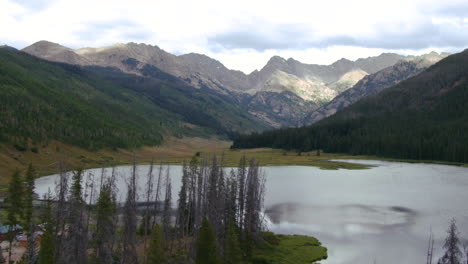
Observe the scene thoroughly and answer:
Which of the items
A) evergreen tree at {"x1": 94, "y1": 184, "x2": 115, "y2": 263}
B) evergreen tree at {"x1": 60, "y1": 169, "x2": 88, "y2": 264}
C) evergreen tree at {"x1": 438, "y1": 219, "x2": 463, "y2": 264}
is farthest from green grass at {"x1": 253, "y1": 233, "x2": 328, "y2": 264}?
evergreen tree at {"x1": 60, "y1": 169, "x2": 88, "y2": 264}

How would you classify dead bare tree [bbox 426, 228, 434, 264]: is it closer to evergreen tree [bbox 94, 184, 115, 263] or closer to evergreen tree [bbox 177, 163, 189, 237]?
evergreen tree [bbox 177, 163, 189, 237]

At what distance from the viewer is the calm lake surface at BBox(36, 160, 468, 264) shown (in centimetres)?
7331

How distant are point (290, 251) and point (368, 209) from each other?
41.3 meters

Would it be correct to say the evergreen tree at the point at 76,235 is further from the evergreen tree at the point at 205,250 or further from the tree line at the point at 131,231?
the evergreen tree at the point at 205,250

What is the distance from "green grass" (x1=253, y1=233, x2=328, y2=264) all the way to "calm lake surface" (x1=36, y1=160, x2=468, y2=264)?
265 centimetres

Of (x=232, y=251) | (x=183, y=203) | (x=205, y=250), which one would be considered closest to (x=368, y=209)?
(x=183, y=203)

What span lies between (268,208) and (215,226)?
35.6 metres

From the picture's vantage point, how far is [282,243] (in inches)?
2931

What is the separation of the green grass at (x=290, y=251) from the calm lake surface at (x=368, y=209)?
8.69 feet

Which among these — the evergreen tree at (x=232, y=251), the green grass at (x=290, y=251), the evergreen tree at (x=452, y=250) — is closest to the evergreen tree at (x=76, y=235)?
Answer: the evergreen tree at (x=232, y=251)

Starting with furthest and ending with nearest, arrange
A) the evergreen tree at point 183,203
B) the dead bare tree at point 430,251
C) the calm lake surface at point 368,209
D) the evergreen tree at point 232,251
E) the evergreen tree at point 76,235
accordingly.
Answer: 1. the evergreen tree at point 183,203
2. the calm lake surface at point 368,209
3. the evergreen tree at point 232,251
4. the dead bare tree at point 430,251
5. the evergreen tree at point 76,235

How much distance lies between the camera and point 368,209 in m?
105

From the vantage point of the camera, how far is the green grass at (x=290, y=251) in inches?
2653

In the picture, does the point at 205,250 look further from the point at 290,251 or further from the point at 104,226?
the point at 290,251
